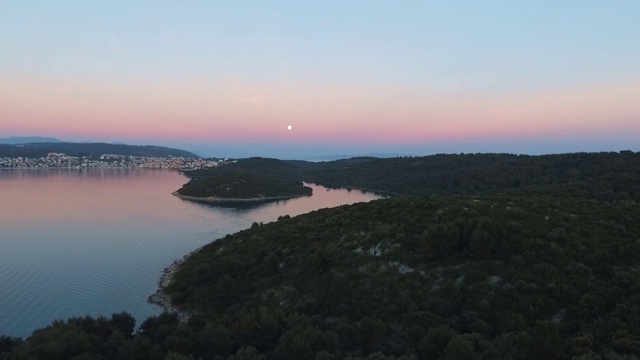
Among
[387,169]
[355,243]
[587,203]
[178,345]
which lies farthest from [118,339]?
[387,169]

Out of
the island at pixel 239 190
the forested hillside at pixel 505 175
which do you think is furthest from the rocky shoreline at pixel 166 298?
the island at pixel 239 190

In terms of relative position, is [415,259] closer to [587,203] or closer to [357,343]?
[357,343]

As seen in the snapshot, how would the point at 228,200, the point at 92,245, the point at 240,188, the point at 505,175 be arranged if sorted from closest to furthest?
the point at 92,245, the point at 505,175, the point at 228,200, the point at 240,188

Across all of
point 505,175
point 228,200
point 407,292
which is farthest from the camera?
point 228,200

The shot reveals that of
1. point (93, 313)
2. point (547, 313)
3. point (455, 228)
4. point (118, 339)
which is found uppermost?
point (455, 228)

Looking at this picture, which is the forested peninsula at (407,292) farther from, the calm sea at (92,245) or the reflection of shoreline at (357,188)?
the reflection of shoreline at (357,188)

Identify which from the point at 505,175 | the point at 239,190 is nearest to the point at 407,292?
the point at 505,175

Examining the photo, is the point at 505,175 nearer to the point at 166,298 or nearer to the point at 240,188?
the point at 240,188
